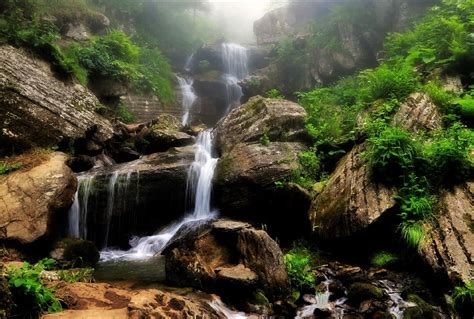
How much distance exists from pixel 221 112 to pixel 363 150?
41.5ft

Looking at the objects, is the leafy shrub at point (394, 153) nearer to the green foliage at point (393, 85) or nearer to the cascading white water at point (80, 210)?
the green foliage at point (393, 85)

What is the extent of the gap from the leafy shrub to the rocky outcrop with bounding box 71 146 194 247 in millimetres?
5608

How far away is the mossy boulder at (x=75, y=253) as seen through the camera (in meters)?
7.42

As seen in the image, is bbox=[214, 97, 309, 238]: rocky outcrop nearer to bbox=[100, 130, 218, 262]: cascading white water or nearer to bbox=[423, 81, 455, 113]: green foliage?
bbox=[100, 130, 218, 262]: cascading white water

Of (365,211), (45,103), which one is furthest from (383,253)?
(45,103)

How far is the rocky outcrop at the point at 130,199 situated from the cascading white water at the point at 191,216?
0.87 feet

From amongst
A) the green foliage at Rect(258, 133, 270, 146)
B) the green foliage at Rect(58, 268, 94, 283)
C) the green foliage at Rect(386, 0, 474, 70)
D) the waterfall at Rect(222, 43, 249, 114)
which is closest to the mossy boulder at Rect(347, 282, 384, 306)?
the green foliage at Rect(58, 268, 94, 283)

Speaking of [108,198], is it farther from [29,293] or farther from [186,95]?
[186,95]

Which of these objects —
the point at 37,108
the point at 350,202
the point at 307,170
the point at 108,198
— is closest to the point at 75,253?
the point at 108,198

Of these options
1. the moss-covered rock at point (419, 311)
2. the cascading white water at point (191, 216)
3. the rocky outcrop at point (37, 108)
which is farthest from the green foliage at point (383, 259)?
the rocky outcrop at point (37, 108)

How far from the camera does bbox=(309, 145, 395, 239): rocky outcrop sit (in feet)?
21.7

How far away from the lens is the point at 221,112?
64.5ft

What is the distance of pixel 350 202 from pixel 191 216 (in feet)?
16.3

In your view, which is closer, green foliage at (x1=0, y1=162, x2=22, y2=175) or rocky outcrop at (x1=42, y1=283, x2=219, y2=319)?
rocky outcrop at (x1=42, y1=283, x2=219, y2=319)
